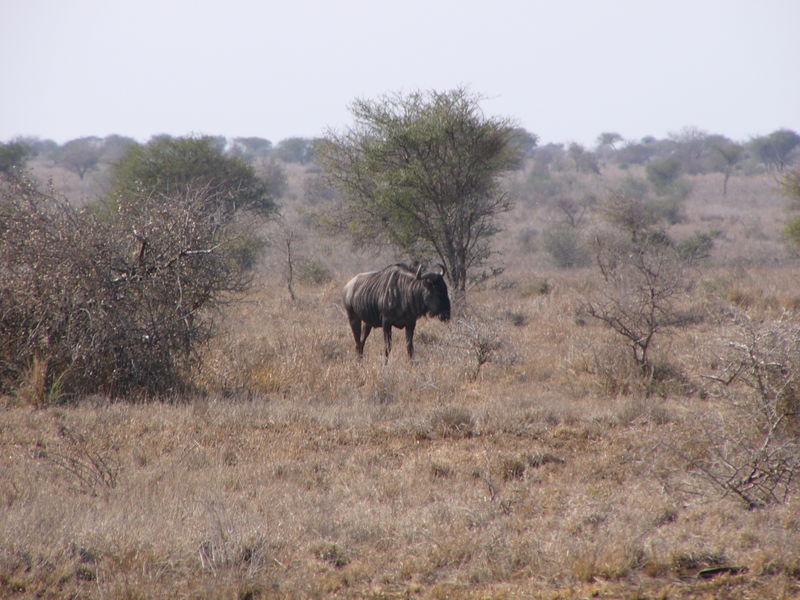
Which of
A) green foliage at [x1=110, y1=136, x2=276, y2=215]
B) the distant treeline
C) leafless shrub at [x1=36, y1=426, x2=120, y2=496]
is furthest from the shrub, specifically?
leafless shrub at [x1=36, y1=426, x2=120, y2=496]

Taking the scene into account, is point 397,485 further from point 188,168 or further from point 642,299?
point 188,168

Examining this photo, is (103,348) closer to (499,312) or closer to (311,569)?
(311,569)

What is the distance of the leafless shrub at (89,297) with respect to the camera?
28.2 ft

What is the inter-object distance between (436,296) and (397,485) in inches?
212

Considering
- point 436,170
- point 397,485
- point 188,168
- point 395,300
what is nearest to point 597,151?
point 188,168

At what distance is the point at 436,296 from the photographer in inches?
436

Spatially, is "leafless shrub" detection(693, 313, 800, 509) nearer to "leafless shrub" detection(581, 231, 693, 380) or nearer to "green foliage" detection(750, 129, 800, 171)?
"leafless shrub" detection(581, 231, 693, 380)

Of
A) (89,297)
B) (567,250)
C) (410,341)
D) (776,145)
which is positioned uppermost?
(776,145)

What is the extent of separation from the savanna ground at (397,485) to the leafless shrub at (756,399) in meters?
0.10

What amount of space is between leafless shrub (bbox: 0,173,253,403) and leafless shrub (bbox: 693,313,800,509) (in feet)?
18.8

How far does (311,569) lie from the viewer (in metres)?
4.56

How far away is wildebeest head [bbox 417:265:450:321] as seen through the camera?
11086 mm

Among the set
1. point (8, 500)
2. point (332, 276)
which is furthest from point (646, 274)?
point (332, 276)

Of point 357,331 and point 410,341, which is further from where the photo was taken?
point 357,331
